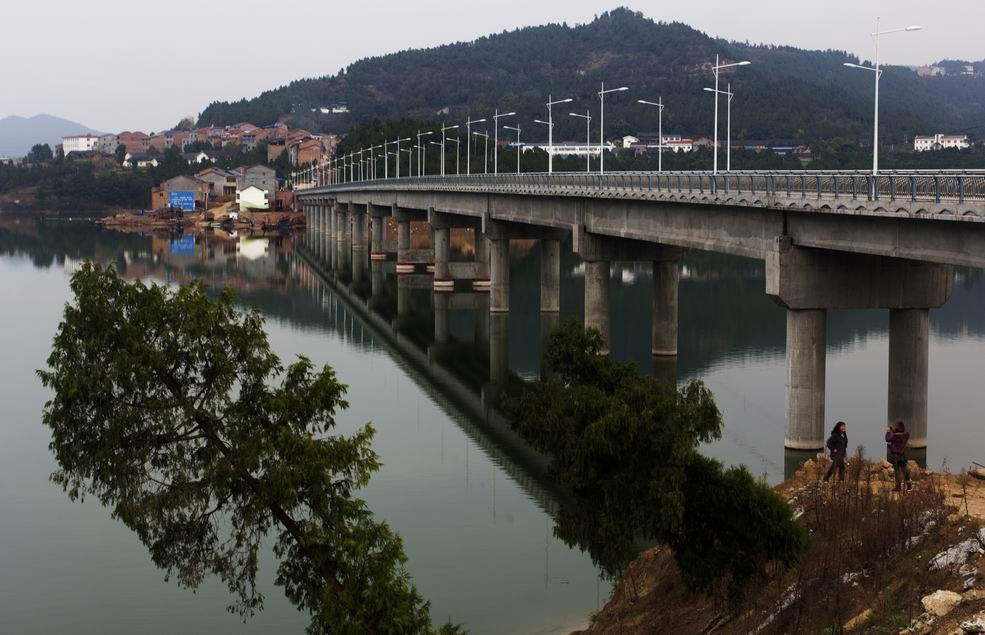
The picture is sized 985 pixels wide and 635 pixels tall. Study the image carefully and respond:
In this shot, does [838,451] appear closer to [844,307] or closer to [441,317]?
[844,307]

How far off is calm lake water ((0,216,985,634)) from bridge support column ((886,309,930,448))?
45.8 inches

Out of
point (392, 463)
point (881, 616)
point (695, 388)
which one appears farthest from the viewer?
point (392, 463)

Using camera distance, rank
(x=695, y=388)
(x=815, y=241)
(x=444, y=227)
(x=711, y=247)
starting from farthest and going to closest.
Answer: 1. (x=444, y=227)
2. (x=711, y=247)
3. (x=815, y=241)
4. (x=695, y=388)

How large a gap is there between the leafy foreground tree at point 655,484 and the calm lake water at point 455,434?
5.04 m

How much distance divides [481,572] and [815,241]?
14.2m

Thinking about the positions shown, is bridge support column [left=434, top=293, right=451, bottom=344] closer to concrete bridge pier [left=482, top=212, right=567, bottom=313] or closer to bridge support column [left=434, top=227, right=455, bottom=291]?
bridge support column [left=434, top=227, right=455, bottom=291]

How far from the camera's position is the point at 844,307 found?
1535 inches

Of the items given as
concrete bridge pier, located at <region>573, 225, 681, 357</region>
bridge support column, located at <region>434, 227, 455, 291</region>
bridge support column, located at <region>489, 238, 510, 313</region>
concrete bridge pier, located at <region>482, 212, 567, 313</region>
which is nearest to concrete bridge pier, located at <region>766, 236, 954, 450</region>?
concrete bridge pier, located at <region>573, 225, 681, 357</region>

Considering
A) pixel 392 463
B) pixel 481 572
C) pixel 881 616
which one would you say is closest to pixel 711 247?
pixel 392 463

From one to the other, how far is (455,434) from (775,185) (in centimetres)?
1347

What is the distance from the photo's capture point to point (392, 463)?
41094mm

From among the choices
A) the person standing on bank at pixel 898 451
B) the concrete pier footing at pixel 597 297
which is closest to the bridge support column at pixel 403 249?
the concrete pier footing at pixel 597 297

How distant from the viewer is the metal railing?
31453 millimetres

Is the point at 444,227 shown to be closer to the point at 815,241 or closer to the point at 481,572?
the point at 815,241
